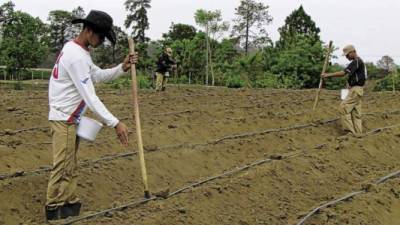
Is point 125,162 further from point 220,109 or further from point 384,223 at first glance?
point 220,109

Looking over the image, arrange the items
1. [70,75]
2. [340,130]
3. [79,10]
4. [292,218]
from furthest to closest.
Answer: [79,10] < [340,130] < [292,218] < [70,75]

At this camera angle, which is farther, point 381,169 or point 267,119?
point 267,119

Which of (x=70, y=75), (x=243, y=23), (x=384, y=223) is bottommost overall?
(x=384, y=223)

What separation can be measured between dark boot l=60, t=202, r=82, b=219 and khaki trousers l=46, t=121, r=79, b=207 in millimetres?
42

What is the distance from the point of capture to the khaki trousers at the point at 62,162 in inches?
177

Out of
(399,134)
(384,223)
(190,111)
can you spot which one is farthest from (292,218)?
(190,111)

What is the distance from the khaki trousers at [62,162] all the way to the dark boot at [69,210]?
4 cm

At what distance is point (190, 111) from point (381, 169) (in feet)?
15.0

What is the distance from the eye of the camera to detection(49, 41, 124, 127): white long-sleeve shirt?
14.2 feet

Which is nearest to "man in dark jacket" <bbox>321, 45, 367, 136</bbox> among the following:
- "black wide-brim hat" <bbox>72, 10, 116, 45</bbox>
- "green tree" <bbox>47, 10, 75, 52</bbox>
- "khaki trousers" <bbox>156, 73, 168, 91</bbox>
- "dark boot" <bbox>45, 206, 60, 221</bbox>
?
"black wide-brim hat" <bbox>72, 10, 116, 45</bbox>

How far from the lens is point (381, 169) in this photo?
7.45 meters

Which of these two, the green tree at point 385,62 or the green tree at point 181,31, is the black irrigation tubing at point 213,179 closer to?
the green tree at point 181,31

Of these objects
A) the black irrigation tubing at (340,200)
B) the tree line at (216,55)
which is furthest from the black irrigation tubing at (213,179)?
the tree line at (216,55)

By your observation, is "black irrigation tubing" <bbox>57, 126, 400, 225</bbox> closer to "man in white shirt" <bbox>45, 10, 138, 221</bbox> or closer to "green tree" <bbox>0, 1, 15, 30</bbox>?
"man in white shirt" <bbox>45, 10, 138, 221</bbox>
